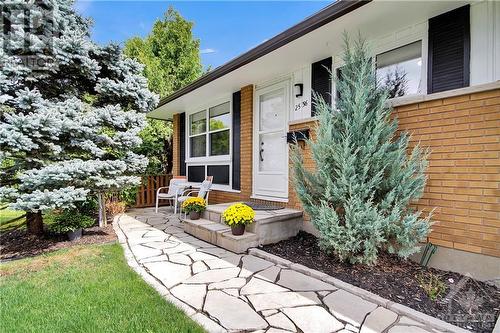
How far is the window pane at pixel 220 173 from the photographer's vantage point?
6967 mm

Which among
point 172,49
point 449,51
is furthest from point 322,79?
point 172,49

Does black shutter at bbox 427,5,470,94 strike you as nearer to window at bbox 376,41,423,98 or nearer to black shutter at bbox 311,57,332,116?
window at bbox 376,41,423,98

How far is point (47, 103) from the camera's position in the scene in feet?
13.4

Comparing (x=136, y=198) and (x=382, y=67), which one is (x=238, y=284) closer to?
(x=382, y=67)

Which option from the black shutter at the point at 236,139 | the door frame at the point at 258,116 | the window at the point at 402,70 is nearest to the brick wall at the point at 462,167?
the window at the point at 402,70

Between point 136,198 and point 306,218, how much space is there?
5.71 metres

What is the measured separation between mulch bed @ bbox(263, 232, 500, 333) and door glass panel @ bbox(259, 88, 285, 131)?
2.79m

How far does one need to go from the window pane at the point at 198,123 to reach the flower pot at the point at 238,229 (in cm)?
450

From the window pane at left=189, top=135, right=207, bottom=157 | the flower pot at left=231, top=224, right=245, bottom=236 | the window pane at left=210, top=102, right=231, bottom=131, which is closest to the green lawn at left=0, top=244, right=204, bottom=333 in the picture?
the flower pot at left=231, top=224, right=245, bottom=236

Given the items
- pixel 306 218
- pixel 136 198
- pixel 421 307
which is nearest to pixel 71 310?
pixel 421 307

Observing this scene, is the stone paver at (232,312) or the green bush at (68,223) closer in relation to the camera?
the stone paver at (232,312)

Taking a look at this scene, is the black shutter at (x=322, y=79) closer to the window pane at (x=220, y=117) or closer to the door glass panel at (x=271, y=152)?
the door glass panel at (x=271, y=152)

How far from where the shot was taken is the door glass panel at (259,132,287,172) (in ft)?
17.9

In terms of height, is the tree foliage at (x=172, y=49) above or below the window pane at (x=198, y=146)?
above
